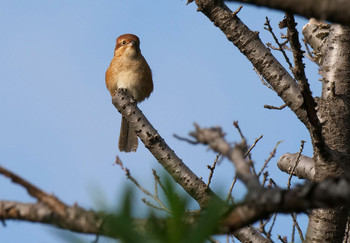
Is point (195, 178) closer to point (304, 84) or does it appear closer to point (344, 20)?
point (304, 84)

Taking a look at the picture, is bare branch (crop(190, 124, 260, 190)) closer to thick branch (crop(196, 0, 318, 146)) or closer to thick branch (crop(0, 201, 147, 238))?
thick branch (crop(0, 201, 147, 238))

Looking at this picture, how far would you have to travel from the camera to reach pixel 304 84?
216 centimetres

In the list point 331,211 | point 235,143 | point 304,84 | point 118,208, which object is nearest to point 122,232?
point 118,208

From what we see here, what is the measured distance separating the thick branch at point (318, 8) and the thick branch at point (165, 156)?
2.72 m

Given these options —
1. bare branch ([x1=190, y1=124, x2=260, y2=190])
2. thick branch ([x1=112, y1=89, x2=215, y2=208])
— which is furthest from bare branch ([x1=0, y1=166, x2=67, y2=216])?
thick branch ([x1=112, y1=89, x2=215, y2=208])

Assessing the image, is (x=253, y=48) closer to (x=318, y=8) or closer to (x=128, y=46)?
(x=318, y=8)

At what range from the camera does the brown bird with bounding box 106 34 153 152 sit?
7.66 m

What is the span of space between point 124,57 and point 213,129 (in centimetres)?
714

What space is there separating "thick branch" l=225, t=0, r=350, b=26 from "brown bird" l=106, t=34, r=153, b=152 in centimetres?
663

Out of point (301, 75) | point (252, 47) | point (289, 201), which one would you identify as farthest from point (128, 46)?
point (289, 201)

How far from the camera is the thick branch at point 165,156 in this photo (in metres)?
3.76

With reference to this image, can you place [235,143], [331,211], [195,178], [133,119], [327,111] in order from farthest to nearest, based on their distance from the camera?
[133,119] < [195,178] < [327,111] < [331,211] < [235,143]

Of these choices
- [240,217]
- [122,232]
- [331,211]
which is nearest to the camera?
[122,232]

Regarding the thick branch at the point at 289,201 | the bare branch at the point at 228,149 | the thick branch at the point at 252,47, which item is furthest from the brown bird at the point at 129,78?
the thick branch at the point at 289,201
